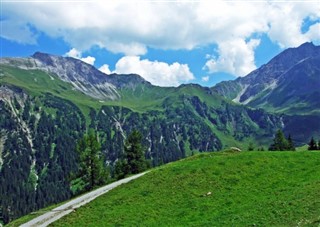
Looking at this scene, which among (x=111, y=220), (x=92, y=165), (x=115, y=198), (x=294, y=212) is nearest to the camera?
(x=294, y=212)

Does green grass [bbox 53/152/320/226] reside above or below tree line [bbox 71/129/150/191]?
below

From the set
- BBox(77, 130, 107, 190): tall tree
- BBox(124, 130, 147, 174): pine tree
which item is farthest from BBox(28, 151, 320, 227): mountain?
BBox(124, 130, 147, 174): pine tree

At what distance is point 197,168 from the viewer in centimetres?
5878

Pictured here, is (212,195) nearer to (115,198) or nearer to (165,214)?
(165,214)

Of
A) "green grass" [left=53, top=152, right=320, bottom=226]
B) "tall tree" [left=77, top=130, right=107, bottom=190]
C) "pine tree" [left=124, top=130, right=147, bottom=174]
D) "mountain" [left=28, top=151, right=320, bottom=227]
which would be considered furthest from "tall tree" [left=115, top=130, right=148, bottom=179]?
"green grass" [left=53, top=152, right=320, bottom=226]

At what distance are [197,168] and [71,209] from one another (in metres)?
18.7

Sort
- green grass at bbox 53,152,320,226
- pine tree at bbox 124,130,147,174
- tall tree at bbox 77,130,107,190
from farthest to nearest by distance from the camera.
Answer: pine tree at bbox 124,130,147,174
tall tree at bbox 77,130,107,190
green grass at bbox 53,152,320,226

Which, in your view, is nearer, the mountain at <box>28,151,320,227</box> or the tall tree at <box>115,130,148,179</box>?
the mountain at <box>28,151,320,227</box>

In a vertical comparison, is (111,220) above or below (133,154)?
below

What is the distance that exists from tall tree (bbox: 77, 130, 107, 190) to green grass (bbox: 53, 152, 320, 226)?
25.9 meters

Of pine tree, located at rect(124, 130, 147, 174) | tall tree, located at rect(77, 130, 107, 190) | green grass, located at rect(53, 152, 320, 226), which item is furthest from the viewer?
pine tree, located at rect(124, 130, 147, 174)

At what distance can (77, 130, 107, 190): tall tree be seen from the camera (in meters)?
82.8

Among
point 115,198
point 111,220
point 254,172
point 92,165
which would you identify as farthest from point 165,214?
point 92,165

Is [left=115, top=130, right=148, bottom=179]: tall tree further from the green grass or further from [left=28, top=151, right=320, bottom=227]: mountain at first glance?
the green grass
